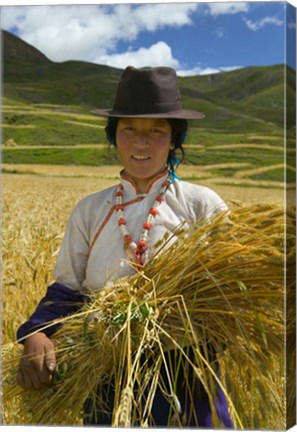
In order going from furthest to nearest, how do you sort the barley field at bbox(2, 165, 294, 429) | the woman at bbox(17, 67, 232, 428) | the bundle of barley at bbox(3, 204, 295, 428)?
1. the barley field at bbox(2, 165, 294, 429)
2. the woman at bbox(17, 67, 232, 428)
3. the bundle of barley at bbox(3, 204, 295, 428)

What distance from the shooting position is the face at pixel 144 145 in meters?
2.87

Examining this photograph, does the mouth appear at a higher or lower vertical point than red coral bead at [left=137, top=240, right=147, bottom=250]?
higher

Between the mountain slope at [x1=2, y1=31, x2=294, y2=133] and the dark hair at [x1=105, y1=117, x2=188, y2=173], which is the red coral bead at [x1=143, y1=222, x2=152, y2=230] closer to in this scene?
the dark hair at [x1=105, y1=117, x2=188, y2=173]

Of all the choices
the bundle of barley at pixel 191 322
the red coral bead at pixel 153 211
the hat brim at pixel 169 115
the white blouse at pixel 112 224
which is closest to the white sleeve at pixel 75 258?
the white blouse at pixel 112 224

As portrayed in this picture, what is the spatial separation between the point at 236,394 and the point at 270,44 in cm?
107

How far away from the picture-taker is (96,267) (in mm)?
2914

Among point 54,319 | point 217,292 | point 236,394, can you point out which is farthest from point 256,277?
point 54,319

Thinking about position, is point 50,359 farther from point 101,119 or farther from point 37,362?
point 101,119

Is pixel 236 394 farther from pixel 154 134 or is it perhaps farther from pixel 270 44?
pixel 270 44

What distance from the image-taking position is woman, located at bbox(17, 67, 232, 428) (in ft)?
9.36

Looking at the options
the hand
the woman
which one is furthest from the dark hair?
the hand

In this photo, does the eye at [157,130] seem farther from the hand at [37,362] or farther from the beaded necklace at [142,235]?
the hand at [37,362]

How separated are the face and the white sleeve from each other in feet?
0.80

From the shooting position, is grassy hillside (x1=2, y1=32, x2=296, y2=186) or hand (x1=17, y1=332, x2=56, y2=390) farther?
grassy hillside (x1=2, y1=32, x2=296, y2=186)
